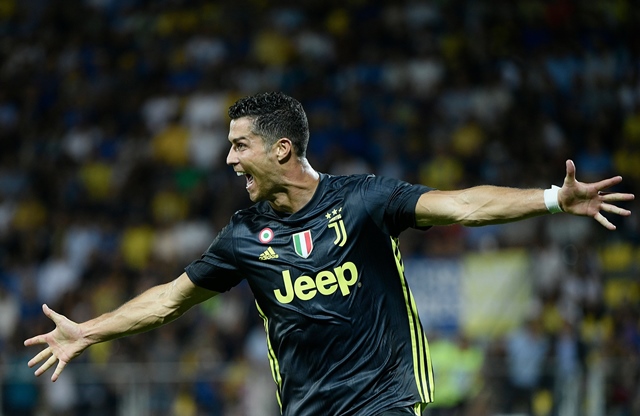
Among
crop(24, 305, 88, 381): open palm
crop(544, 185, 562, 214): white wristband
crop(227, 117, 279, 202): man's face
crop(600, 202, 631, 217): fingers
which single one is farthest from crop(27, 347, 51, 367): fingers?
crop(600, 202, 631, 217): fingers

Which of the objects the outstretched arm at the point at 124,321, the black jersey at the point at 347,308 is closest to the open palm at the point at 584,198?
the black jersey at the point at 347,308

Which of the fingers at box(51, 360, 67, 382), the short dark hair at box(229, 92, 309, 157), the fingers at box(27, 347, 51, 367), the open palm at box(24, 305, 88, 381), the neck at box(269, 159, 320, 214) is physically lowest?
the fingers at box(51, 360, 67, 382)

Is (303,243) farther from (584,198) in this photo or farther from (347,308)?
(584,198)

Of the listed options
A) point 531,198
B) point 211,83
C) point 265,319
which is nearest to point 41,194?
point 211,83

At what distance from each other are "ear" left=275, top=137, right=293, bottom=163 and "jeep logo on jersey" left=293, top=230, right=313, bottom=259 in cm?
42

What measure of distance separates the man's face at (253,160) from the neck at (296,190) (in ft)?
0.22

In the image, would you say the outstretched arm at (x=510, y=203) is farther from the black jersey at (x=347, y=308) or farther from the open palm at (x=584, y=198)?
the black jersey at (x=347, y=308)

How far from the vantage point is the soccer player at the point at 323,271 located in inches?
228

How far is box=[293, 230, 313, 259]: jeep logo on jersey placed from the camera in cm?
593

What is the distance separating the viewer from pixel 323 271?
5.86 meters

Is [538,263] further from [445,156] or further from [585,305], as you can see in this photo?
[445,156]

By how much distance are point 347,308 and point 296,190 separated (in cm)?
73

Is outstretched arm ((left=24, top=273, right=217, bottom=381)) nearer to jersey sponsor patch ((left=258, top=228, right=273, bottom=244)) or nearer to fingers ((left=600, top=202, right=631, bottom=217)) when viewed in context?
jersey sponsor patch ((left=258, top=228, right=273, bottom=244))

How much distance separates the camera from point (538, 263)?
12.3 m
